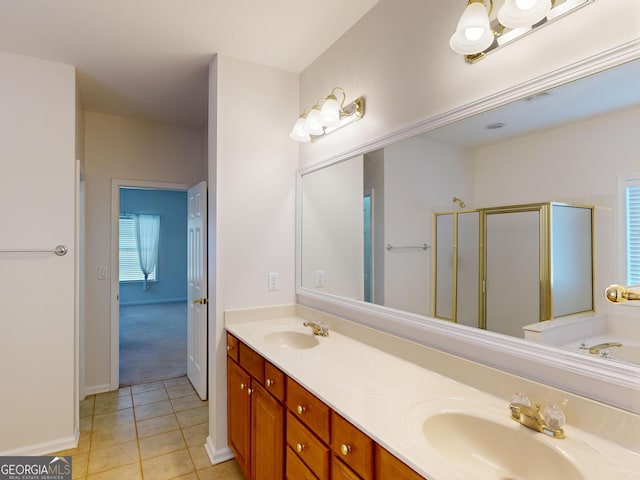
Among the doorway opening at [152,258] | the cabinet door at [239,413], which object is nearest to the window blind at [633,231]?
the cabinet door at [239,413]

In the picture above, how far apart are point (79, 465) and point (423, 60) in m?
2.97

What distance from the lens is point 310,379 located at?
1.32 meters

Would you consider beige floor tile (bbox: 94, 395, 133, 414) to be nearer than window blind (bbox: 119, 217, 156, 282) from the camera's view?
Yes

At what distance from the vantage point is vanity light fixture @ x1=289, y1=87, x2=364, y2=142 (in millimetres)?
1927

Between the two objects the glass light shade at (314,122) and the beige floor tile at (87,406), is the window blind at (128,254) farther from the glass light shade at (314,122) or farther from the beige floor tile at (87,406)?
the glass light shade at (314,122)

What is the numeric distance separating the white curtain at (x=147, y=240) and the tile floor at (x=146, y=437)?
5115 mm

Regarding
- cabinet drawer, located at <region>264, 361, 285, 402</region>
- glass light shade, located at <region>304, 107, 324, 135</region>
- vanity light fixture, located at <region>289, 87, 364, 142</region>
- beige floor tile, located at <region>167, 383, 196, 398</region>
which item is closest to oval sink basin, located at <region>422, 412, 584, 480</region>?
cabinet drawer, located at <region>264, 361, 285, 402</region>

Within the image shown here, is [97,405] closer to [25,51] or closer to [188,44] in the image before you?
[25,51]

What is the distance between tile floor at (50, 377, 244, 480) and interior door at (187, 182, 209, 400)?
0.22 metres

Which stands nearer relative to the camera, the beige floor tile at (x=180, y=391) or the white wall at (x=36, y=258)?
the white wall at (x=36, y=258)

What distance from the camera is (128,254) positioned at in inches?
307

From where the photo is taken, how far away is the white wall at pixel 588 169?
934 millimetres

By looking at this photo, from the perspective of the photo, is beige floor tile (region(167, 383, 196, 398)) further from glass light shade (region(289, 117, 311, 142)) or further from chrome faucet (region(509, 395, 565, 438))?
chrome faucet (region(509, 395, 565, 438))

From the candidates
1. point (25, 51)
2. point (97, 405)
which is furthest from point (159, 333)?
point (25, 51)
